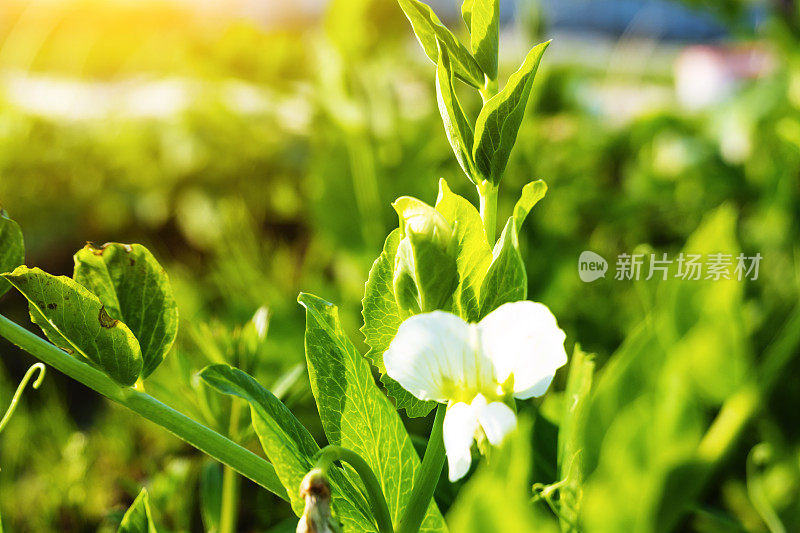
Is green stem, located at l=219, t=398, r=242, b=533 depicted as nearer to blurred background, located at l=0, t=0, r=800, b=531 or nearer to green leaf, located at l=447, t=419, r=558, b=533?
blurred background, located at l=0, t=0, r=800, b=531

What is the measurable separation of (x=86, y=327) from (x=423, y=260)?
2.2 inches

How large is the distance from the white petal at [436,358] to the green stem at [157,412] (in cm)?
3

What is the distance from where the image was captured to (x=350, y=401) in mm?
113

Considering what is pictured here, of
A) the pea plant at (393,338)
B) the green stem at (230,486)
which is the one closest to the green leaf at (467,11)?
the pea plant at (393,338)

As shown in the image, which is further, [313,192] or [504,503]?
[313,192]

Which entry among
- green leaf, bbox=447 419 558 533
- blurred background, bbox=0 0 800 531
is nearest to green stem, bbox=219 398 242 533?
blurred background, bbox=0 0 800 531

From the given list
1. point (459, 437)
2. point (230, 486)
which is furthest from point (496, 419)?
point (230, 486)

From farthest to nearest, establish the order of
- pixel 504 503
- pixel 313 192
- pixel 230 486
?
1. pixel 313 192
2. pixel 230 486
3. pixel 504 503

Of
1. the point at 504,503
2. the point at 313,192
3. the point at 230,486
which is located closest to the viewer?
the point at 504,503

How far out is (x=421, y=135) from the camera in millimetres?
508

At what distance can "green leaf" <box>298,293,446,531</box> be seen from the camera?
0.11 m

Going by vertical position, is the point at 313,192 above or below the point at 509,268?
below

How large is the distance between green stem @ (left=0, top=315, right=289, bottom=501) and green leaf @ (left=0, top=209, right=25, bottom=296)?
0.01 meters

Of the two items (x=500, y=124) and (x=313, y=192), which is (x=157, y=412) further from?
(x=313, y=192)
